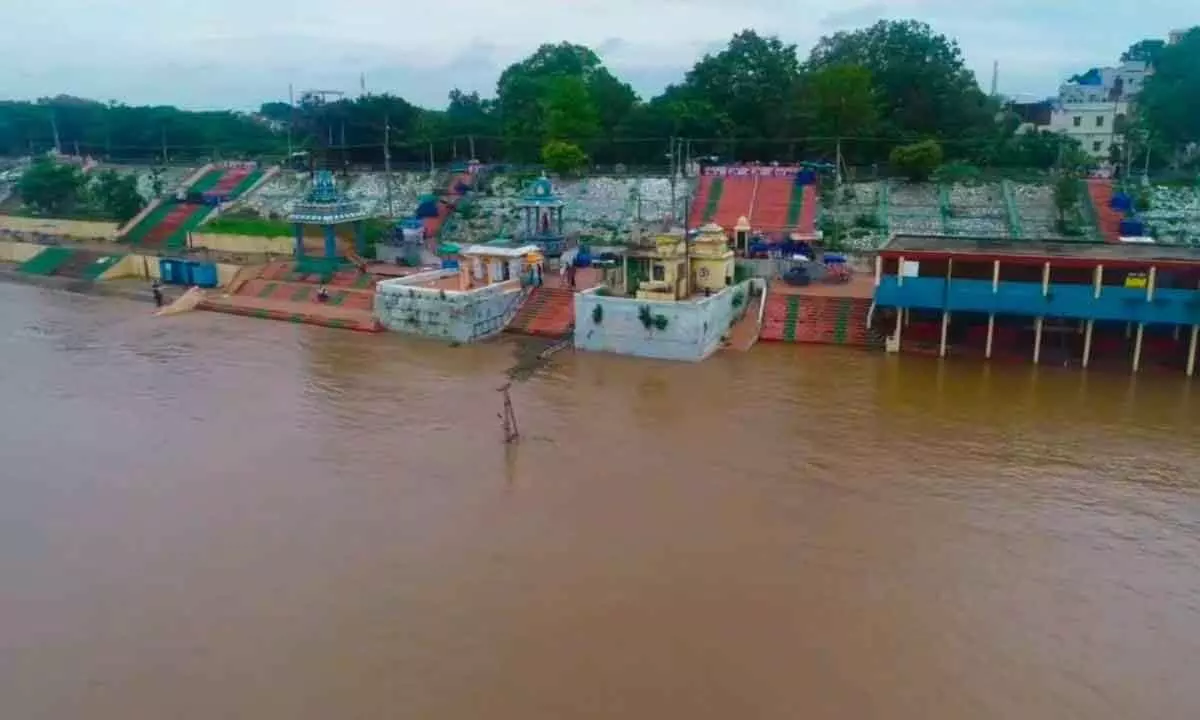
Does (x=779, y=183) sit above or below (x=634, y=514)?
above

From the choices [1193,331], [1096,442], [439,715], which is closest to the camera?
[439,715]

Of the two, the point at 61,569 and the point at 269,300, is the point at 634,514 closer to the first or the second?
the point at 61,569

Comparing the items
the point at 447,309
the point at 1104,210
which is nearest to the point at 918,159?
the point at 1104,210

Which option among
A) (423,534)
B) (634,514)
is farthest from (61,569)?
(634,514)

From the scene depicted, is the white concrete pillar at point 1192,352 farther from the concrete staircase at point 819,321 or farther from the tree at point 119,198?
the tree at point 119,198

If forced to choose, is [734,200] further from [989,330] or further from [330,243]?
[330,243]

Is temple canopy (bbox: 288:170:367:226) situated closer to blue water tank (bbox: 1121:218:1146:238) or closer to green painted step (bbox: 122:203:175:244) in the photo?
green painted step (bbox: 122:203:175:244)

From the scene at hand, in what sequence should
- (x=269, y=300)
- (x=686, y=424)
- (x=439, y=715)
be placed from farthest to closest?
1. (x=269, y=300)
2. (x=686, y=424)
3. (x=439, y=715)

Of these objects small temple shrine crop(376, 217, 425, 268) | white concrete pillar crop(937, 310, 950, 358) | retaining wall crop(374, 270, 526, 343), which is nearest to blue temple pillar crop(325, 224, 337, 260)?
small temple shrine crop(376, 217, 425, 268)
